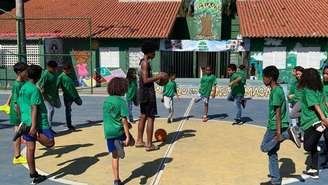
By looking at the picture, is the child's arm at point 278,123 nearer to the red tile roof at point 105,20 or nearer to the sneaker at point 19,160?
the sneaker at point 19,160

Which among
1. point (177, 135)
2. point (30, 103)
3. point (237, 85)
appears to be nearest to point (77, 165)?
point (30, 103)

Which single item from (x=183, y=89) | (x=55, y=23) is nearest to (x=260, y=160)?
(x=183, y=89)

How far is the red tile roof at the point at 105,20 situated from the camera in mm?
23438

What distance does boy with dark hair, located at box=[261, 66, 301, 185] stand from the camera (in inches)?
251

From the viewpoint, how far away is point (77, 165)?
7848 millimetres

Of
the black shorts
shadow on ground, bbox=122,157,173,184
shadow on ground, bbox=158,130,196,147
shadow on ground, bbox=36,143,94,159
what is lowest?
shadow on ground, bbox=122,157,173,184

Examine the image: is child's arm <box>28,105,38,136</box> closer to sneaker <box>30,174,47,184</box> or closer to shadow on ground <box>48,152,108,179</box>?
sneaker <box>30,174,47,184</box>

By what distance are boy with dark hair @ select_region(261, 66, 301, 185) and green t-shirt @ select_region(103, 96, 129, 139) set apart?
216cm

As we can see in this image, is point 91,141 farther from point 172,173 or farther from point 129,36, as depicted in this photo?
point 129,36

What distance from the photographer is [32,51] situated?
2344 centimetres

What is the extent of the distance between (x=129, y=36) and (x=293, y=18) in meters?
8.87

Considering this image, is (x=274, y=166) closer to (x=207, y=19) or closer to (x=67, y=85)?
(x=67, y=85)

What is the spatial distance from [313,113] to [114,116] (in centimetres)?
323

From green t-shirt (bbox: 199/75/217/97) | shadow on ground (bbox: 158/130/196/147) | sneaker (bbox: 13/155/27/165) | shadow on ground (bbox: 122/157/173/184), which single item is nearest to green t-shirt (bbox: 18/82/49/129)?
sneaker (bbox: 13/155/27/165)
